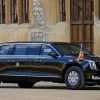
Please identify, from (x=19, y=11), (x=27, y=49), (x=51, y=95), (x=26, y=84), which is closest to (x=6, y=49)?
(x=27, y=49)

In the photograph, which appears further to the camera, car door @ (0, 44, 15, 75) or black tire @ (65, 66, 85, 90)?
car door @ (0, 44, 15, 75)

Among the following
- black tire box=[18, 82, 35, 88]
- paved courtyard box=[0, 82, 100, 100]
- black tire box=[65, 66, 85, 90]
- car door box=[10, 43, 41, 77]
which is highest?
car door box=[10, 43, 41, 77]

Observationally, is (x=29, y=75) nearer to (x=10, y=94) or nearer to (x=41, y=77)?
(x=41, y=77)

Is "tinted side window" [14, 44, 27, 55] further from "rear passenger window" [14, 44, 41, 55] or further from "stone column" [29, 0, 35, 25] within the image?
"stone column" [29, 0, 35, 25]

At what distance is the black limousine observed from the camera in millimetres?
20797

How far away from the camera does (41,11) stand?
1261 inches

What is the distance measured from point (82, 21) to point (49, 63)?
10.00 m

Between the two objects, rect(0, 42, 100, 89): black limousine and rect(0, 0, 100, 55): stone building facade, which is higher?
rect(0, 0, 100, 55): stone building facade

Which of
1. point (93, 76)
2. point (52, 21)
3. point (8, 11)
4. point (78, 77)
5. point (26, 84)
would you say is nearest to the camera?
point (93, 76)

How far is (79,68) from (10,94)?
2827 mm

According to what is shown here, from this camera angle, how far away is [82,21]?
31109 mm

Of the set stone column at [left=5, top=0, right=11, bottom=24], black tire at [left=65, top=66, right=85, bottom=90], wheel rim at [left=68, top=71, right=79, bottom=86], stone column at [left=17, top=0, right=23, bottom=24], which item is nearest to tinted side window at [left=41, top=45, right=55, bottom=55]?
black tire at [left=65, top=66, right=85, bottom=90]

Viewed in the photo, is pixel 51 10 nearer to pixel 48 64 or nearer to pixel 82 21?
pixel 82 21

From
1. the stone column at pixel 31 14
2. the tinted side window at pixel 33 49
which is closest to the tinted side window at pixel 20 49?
the tinted side window at pixel 33 49
